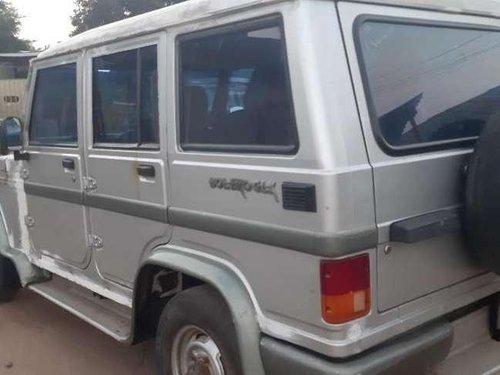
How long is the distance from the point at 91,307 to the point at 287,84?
7.29 ft

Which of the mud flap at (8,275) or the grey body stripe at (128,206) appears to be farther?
the mud flap at (8,275)

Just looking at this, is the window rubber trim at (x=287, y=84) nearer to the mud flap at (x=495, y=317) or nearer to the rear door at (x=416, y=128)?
the rear door at (x=416, y=128)

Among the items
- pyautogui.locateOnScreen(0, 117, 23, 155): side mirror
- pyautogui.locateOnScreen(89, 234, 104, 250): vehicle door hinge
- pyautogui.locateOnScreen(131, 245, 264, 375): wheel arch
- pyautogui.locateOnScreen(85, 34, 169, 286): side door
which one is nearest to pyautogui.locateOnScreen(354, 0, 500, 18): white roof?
pyautogui.locateOnScreen(85, 34, 169, 286): side door

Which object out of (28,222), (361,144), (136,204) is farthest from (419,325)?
(28,222)

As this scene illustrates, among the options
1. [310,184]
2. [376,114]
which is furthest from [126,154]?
[376,114]

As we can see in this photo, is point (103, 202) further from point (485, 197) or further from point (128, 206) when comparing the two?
point (485, 197)

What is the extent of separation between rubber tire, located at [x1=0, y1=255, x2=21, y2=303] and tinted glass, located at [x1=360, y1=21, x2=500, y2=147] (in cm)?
371

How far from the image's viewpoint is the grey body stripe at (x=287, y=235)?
221 centimetres

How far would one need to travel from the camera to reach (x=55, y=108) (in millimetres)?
3988

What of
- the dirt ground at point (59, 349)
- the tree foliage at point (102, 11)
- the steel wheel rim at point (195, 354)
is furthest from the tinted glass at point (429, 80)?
the tree foliage at point (102, 11)

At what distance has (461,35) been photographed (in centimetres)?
281

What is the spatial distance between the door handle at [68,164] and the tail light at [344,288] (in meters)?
2.02

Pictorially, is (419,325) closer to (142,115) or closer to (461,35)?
(461,35)

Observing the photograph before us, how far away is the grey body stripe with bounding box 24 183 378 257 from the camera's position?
2.22 m
